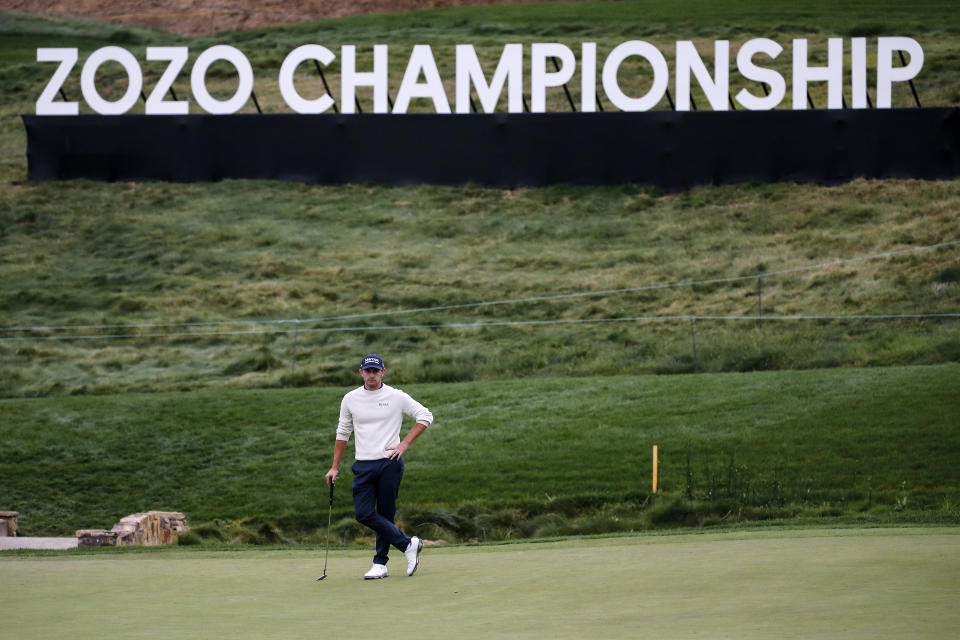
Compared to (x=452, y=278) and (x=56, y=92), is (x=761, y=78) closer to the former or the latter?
(x=452, y=278)

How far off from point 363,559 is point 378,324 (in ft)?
67.0

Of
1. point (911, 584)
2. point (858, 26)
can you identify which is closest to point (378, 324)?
point (911, 584)

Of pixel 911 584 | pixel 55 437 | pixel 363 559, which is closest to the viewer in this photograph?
pixel 911 584

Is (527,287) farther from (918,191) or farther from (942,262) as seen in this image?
(918,191)

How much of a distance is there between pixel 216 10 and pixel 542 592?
102 m

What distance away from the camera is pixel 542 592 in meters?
9.67

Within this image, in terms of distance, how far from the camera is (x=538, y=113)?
148 feet

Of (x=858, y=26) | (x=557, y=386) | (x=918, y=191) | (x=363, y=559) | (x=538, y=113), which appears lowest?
(x=363, y=559)

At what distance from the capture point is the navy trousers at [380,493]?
11203 mm

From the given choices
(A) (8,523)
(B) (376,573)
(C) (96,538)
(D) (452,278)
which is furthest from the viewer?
(D) (452,278)

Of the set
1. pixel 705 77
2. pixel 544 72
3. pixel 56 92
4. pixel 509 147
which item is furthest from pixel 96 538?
pixel 56 92

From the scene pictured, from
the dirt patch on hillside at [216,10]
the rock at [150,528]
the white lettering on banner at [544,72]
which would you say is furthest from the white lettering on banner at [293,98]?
the dirt patch on hillside at [216,10]

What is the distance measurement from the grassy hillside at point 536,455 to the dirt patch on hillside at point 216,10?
81941 mm

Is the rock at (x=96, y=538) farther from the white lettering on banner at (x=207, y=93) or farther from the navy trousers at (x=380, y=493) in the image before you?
the white lettering on banner at (x=207, y=93)
